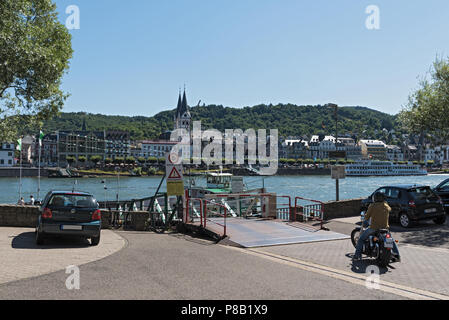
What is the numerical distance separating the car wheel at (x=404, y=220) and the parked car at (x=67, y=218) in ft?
33.8

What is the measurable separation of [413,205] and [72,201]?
11107 millimetres

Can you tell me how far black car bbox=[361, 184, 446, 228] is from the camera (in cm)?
1400

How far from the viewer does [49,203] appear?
1047 cm

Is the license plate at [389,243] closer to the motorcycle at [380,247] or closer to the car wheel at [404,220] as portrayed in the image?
the motorcycle at [380,247]

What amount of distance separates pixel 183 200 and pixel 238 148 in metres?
143

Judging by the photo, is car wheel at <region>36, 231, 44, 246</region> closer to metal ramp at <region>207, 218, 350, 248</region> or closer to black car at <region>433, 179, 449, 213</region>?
metal ramp at <region>207, 218, 350, 248</region>

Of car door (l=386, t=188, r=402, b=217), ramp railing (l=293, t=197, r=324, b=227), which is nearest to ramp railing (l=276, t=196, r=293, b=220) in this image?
ramp railing (l=293, t=197, r=324, b=227)

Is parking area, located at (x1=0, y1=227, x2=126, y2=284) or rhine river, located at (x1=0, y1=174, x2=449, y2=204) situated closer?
parking area, located at (x1=0, y1=227, x2=126, y2=284)

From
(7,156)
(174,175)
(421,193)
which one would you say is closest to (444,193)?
(421,193)

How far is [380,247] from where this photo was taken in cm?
833

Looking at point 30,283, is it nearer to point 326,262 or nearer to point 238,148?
point 326,262

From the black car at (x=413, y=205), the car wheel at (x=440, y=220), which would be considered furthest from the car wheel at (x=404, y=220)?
the car wheel at (x=440, y=220)

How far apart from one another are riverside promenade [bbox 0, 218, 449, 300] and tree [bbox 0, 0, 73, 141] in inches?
281
